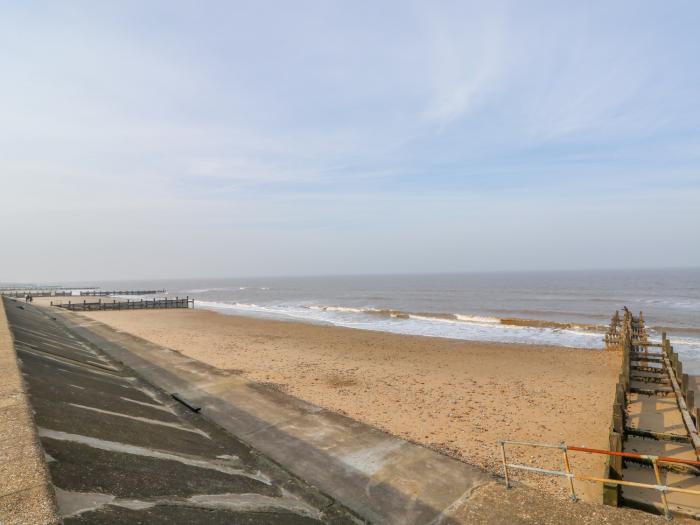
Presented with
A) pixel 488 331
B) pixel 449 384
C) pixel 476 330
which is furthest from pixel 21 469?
pixel 476 330

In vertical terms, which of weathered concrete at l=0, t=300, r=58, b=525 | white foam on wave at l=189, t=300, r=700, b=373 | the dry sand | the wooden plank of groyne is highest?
weathered concrete at l=0, t=300, r=58, b=525

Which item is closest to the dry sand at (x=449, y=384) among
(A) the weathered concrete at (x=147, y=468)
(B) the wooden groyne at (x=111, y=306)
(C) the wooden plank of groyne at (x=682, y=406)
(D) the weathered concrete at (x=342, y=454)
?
(C) the wooden plank of groyne at (x=682, y=406)

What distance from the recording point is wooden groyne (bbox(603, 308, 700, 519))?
263 inches

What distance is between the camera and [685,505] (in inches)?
289

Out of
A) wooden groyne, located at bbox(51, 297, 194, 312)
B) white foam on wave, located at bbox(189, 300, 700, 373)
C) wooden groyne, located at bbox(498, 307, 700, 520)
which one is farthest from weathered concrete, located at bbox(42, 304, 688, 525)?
wooden groyne, located at bbox(51, 297, 194, 312)

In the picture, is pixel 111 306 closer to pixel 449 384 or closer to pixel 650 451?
pixel 449 384

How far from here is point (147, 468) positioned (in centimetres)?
493

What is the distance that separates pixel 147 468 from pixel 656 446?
37.7 feet

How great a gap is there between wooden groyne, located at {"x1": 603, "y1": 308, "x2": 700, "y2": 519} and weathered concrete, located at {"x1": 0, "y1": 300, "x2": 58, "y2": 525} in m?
6.11

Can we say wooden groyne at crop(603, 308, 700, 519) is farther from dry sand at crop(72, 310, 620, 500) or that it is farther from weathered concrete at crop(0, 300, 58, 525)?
weathered concrete at crop(0, 300, 58, 525)

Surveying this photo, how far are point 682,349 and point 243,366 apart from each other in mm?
27794

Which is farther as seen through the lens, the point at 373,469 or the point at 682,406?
the point at 682,406

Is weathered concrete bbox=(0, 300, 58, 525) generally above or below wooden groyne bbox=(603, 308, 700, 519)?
above

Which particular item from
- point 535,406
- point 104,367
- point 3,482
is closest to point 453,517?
point 3,482
